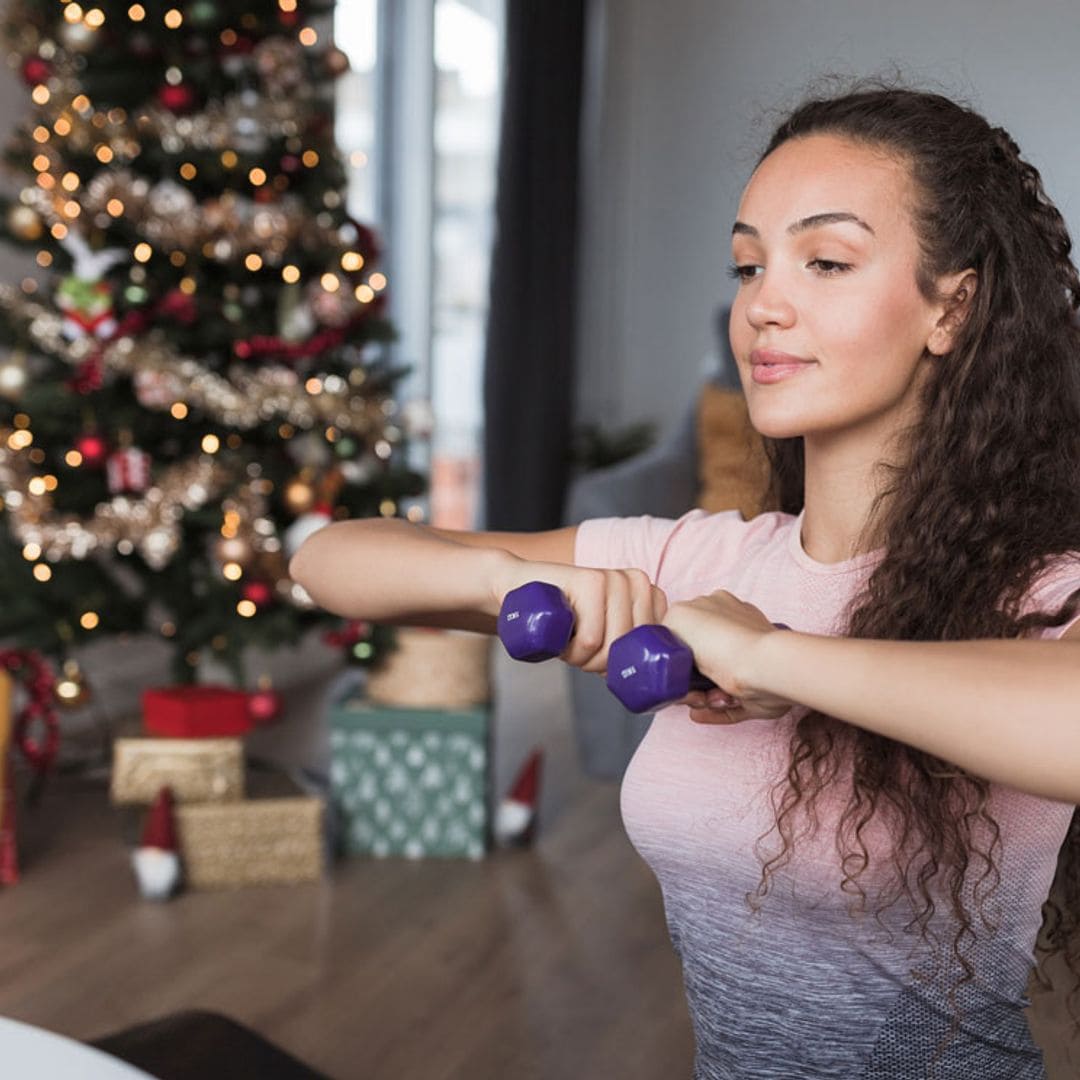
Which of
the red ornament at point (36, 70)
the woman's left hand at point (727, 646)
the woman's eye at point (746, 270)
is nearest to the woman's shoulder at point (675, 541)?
the woman's eye at point (746, 270)

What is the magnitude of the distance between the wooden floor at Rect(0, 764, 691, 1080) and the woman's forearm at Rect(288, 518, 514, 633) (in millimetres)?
1028

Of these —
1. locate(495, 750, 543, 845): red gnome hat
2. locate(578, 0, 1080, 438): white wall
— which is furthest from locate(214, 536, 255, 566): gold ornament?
locate(578, 0, 1080, 438): white wall

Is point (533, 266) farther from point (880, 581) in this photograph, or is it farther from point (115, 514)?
point (880, 581)

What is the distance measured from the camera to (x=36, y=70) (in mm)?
2646

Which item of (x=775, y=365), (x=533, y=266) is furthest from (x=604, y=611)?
(x=533, y=266)

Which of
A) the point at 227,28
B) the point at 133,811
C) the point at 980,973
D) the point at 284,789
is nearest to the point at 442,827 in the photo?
the point at 284,789

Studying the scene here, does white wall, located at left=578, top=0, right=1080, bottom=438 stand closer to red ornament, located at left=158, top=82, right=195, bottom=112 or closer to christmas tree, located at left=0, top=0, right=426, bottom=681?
christmas tree, located at left=0, top=0, right=426, bottom=681

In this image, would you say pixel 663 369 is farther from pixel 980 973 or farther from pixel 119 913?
pixel 980 973

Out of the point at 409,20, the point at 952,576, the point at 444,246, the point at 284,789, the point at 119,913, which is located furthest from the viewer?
the point at 444,246

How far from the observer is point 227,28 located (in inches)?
108

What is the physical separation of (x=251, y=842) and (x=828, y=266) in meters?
1.94

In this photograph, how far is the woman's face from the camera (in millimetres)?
962

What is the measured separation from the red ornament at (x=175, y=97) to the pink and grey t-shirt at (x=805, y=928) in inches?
78.7

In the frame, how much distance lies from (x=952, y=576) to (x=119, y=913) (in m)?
1.89
